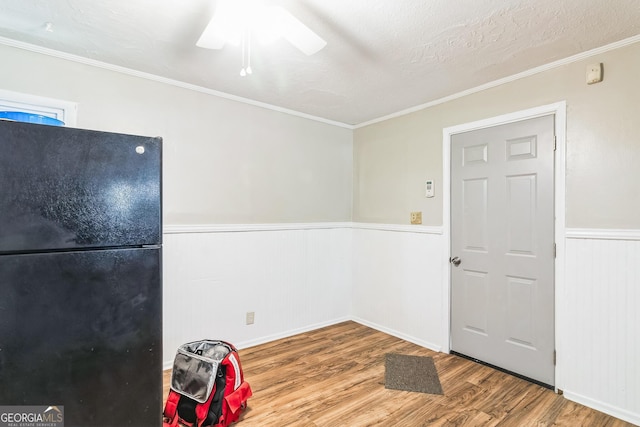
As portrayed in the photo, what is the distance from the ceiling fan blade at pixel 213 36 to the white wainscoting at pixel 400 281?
2388mm

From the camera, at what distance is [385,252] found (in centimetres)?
357

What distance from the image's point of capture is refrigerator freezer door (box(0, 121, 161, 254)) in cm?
105

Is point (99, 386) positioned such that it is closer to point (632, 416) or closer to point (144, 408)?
point (144, 408)

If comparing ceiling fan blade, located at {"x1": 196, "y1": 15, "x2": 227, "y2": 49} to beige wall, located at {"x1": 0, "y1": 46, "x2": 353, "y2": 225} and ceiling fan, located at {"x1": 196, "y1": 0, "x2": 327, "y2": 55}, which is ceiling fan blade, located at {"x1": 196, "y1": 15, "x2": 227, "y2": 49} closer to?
ceiling fan, located at {"x1": 196, "y1": 0, "x2": 327, "y2": 55}

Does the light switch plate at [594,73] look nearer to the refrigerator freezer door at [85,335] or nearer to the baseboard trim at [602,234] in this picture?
the baseboard trim at [602,234]

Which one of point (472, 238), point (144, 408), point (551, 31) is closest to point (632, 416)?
point (472, 238)

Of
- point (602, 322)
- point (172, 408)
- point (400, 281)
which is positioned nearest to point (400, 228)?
point (400, 281)

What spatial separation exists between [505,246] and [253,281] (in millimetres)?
2256

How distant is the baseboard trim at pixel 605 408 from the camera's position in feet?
6.57

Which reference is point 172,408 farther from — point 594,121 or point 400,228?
point 594,121

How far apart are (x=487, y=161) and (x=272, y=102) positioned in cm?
204

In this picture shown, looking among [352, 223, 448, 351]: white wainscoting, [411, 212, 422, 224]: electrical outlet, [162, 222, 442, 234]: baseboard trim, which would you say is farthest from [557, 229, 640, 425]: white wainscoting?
[411, 212, 422, 224]: electrical outlet

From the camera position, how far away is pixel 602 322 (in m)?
2.13

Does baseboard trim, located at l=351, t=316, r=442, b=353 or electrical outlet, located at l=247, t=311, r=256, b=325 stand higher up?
electrical outlet, located at l=247, t=311, r=256, b=325
